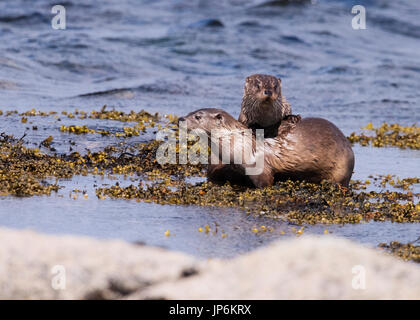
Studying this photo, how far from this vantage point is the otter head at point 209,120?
7324 mm

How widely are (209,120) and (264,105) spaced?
61cm

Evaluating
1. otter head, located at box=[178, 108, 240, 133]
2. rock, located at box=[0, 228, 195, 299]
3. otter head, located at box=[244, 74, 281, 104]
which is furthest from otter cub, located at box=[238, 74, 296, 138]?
rock, located at box=[0, 228, 195, 299]

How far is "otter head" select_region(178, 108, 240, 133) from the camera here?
7.32 m

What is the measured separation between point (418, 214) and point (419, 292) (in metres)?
2.71

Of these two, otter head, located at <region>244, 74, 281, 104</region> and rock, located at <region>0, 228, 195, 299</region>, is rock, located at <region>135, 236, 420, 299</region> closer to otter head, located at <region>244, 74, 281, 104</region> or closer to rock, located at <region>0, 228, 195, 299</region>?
rock, located at <region>0, 228, 195, 299</region>

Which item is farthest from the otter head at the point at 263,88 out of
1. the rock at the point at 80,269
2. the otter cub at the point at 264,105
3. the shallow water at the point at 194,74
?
the rock at the point at 80,269

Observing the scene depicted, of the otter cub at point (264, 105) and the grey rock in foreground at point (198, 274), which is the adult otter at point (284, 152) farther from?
the grey rock in foreground at point (198, 274)

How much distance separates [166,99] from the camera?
1446 cm

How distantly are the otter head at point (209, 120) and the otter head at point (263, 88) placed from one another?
0.38 m

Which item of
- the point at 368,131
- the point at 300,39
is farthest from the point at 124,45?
the point at 368,131

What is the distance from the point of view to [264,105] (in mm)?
7465

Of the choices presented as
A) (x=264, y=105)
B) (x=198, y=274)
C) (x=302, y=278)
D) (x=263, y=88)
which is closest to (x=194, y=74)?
(x=264, y=105)

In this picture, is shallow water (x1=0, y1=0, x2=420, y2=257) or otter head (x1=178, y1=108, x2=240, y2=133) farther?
otter head (x1=178, y1=108, x2=240, y2=133)

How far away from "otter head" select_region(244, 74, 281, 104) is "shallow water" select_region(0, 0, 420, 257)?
4.85 feet
